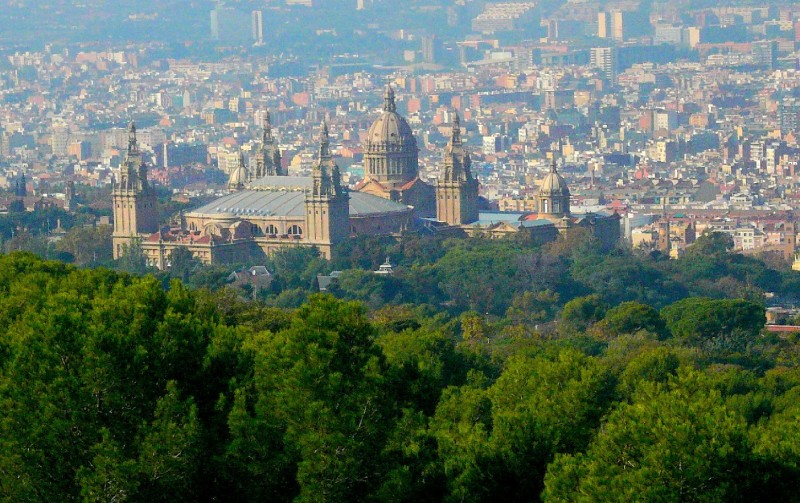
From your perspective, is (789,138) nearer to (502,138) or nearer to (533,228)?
(502,138)

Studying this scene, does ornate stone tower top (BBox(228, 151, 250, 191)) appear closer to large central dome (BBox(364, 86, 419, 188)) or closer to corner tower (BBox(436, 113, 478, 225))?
large central dome (BBox(364, 86, 419, 188))

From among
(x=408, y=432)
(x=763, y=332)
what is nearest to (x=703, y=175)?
(x=763, y=332)

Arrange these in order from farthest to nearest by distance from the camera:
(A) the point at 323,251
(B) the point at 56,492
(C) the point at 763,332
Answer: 1. (A) the point at 323,251
2. (C) the point at 763,332
3. (B) the point at 56,492

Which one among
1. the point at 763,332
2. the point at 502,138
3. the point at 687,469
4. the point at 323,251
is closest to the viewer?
the point at 687,469

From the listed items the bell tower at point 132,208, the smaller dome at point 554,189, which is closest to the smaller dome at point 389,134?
the smaller dome at point 554,189

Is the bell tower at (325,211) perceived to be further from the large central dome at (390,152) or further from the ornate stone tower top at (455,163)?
the large central dome at (390,152)

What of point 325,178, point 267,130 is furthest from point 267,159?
point 325,178

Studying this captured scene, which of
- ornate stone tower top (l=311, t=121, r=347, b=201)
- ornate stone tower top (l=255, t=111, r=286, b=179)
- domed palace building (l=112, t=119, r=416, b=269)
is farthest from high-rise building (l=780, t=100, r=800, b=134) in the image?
ornate stone tower top (l=311, t=121, r=347, b=201)
